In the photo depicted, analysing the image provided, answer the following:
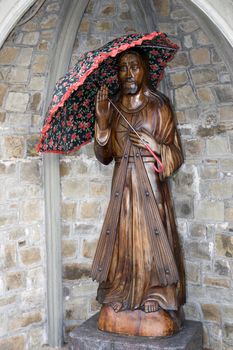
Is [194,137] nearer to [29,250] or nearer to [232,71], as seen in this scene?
[232,71]

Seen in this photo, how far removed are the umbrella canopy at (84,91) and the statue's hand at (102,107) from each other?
15 cm

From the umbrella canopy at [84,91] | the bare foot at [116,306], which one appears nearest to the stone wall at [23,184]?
the umbrella canopy at [84,91]

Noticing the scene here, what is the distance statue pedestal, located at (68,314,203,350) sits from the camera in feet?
10.5

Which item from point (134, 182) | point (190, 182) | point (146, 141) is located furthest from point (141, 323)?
point (190, 182)

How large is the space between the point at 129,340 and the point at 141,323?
0.13m

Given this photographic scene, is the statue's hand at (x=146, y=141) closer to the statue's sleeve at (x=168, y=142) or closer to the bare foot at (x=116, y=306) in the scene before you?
the statue's sleeve at (x=168, y=142)

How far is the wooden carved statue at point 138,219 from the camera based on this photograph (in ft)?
11.0

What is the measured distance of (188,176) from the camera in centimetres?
417

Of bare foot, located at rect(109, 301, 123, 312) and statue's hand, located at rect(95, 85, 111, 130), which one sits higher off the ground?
statue's hand, located at rect(95, 85, 111, 130)

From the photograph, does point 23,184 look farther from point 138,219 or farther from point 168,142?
point 168,142

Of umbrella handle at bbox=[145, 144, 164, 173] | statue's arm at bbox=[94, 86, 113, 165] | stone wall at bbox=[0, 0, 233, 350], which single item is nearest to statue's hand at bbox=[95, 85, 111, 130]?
statue's arm at bbox=[94, 86, 113, 165]

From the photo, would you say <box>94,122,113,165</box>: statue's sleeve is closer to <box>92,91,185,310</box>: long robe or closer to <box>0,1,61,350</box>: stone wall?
<box>92,91,185,310</box>: long robe

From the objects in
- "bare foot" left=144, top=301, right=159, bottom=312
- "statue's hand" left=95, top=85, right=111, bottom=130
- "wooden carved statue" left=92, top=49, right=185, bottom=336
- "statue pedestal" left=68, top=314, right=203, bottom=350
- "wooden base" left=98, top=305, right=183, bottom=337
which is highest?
"statue's hand" left=95, top=85, right=111, bottom=130

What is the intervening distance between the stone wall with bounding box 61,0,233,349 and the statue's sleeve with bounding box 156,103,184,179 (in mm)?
537
